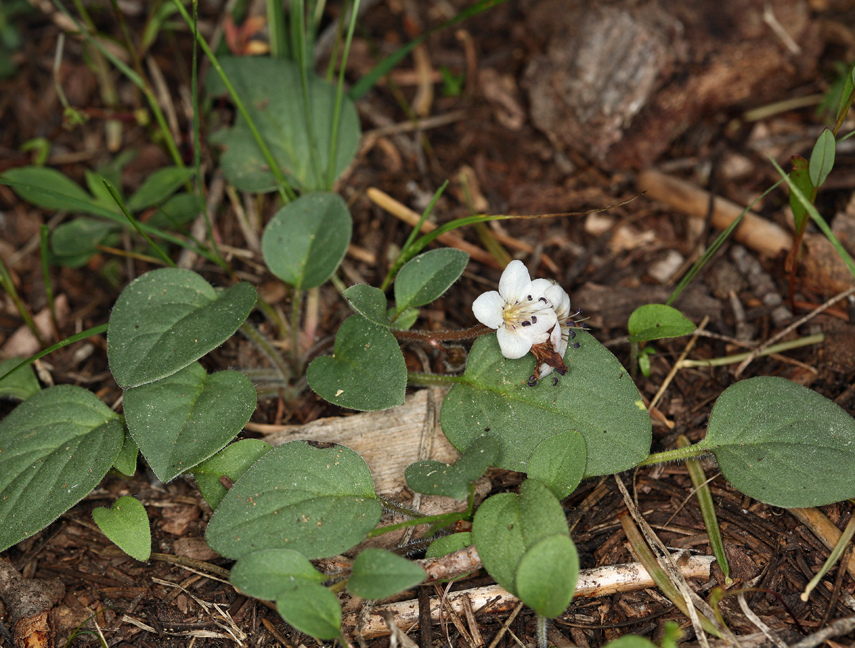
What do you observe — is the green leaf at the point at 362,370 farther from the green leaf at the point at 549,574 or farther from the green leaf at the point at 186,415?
the green leaf at the point at 549,574

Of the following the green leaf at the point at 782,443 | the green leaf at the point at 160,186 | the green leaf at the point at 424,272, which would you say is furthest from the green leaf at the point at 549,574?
the green leaf at the point at 160,186

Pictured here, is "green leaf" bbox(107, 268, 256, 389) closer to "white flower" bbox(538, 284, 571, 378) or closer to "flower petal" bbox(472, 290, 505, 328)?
"flower petal" bbox(472, 290, 505, 328)

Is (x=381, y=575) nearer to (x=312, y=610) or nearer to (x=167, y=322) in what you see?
(x=312, y=610)

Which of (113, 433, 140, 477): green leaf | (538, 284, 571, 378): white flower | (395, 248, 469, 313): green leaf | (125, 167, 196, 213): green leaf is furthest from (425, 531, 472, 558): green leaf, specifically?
(125, 167, 196, 213): green leaf

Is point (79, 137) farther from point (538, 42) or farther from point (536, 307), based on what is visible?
point (536, 307)

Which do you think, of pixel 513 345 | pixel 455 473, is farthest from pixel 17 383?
pixel 513 345

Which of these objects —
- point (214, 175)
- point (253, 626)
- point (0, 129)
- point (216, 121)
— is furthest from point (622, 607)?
point (0, 129)
